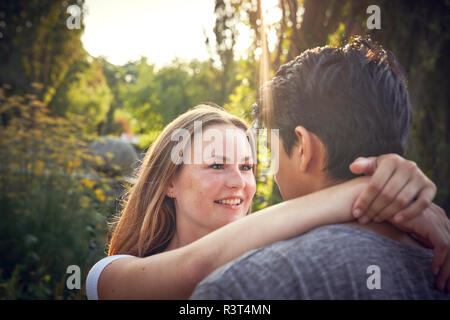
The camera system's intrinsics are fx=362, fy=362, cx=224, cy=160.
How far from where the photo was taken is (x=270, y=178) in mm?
4547

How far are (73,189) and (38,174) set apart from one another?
70cm

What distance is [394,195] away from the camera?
120cm

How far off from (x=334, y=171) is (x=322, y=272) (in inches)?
19.5

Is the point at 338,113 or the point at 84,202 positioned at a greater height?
the point at 338,113

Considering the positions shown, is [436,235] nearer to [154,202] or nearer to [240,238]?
[240,238]

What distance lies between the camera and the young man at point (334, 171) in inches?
43.2

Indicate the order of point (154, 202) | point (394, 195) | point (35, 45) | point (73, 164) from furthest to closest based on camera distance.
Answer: point (35, 45), point (73, 164), point (154, 202), point (394, 195)

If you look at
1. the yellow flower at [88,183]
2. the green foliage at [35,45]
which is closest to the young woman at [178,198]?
the yellow flower at [88,183]

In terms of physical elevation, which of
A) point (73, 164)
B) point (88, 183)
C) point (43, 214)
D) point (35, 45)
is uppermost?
point (35, 45)

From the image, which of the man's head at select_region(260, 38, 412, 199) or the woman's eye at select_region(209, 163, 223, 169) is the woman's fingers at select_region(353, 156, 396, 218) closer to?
the man's head at select_region(260, 38, 412, 199)

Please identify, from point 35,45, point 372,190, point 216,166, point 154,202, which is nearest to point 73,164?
point 154,202
